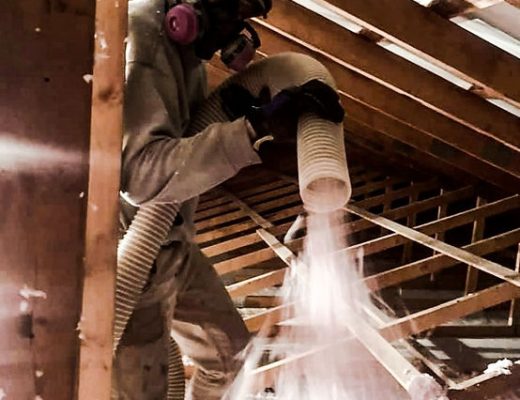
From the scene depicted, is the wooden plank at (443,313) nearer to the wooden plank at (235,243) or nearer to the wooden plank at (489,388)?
the wooden plank at (489,388)

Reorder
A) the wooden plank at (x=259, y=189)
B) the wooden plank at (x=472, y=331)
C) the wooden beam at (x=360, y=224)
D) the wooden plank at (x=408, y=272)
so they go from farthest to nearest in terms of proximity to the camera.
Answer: the wooden plank at (x=259, y=189) → the wooden beam at (x=360, y=224) → the wooden plank at (x=472, y=331) → the wooden plank at (x=408, y=272)

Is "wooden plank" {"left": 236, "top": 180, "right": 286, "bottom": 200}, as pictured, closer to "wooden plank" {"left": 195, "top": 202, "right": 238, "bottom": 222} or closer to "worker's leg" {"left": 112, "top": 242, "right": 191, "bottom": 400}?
"wooden plank" {"left": 195, "top": 202, "right": 238, "bottom": 222}

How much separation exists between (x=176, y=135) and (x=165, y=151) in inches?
4.1

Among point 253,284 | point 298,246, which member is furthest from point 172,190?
point 298,246

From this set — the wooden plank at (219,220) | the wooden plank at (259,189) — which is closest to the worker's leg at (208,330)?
the wooden plank at (219,220)

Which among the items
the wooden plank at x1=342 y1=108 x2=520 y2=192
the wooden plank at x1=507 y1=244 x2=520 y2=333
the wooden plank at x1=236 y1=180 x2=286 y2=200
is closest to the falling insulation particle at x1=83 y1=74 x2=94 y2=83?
the wooden plank at x1=507 y1=244 x2=520 y2=333

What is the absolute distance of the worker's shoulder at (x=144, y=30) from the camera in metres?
1.52

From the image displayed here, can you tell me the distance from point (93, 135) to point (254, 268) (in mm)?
4056

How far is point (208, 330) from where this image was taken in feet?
6.35

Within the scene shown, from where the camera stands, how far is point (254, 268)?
493 centimetres

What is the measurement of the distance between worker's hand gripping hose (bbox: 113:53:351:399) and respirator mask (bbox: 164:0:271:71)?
0.18 ft

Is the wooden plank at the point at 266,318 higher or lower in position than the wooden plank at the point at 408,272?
lower

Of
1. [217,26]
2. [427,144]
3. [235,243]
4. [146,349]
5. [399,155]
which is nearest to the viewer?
[217,26]

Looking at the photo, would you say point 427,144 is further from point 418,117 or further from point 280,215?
point 280,215
